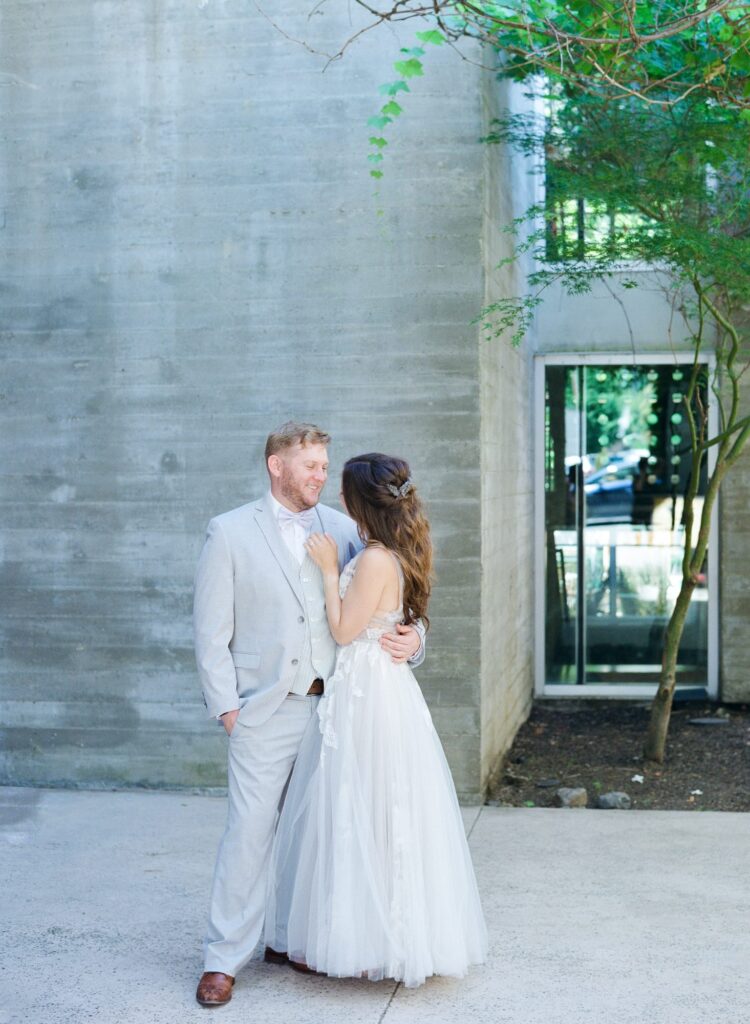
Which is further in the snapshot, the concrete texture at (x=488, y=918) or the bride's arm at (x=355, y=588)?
the bride's arm at (x=355, y=588)

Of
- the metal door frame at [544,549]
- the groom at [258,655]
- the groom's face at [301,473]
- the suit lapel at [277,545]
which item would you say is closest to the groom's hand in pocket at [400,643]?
the groom at [258,655]

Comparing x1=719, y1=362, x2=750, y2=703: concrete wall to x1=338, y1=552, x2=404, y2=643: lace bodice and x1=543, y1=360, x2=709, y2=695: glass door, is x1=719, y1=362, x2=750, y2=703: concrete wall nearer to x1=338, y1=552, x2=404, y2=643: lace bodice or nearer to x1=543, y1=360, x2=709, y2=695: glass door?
x1=543, y1=360, x2=709, y2=695: glass door

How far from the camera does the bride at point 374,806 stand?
4480 millimetres

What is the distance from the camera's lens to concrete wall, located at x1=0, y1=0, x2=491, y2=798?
7.29 metres

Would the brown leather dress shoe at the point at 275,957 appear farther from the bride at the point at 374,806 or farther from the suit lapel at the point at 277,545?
the suit lapel at the point at 277,545

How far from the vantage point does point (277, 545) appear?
15.6 ft

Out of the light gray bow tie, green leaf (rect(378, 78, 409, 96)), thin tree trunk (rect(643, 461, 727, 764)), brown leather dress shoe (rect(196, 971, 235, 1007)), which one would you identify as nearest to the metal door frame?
thin tree trunk (rect(643, 461, 727, 764))

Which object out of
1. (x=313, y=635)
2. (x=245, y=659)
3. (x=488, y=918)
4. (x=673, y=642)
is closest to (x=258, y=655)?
(x=245, y=659)

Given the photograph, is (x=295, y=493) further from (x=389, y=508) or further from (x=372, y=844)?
(x=372, y=844)

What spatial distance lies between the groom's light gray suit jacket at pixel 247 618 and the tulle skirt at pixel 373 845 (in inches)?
8.1

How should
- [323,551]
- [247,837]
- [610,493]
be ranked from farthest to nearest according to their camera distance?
[610,493], [323,551], [247,837]

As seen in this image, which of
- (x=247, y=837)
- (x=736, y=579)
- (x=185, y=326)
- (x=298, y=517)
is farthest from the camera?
(x=736, y=579)

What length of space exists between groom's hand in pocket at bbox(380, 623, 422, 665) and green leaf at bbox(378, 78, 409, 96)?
317 centimetres

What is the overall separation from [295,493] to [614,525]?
6.17 meters
